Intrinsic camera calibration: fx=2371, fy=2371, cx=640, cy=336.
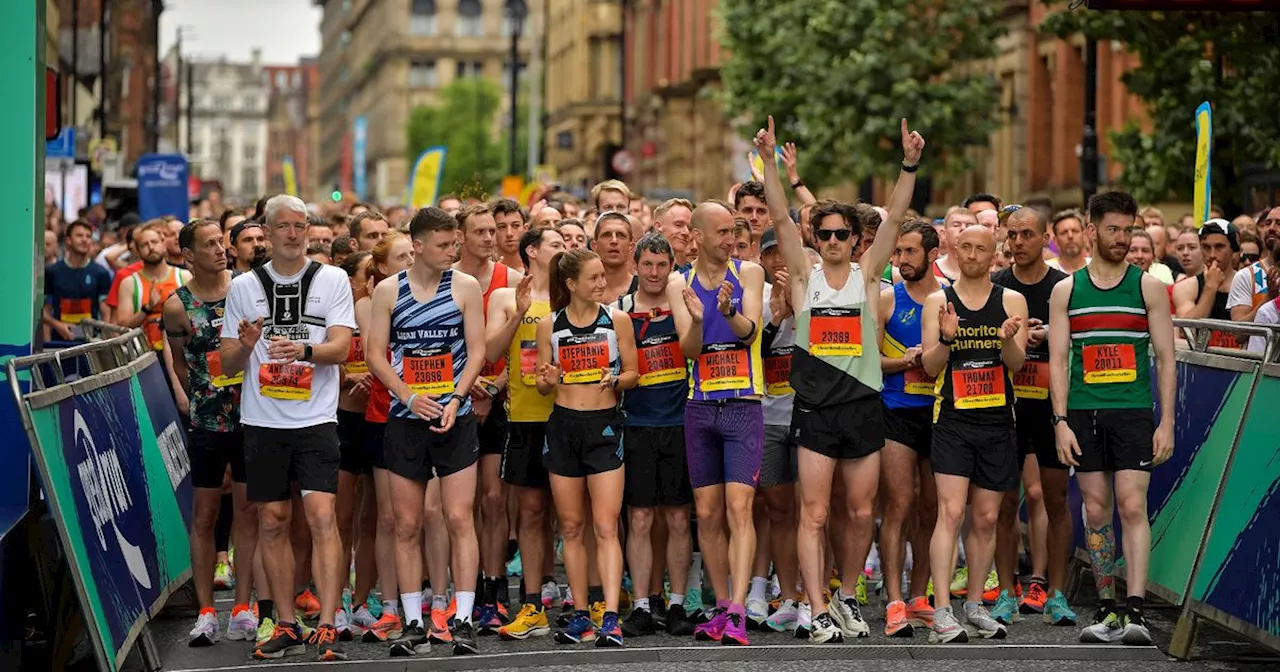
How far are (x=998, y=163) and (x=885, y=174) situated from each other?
5911mm

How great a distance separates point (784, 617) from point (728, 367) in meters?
1.30

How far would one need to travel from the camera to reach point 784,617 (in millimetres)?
11359

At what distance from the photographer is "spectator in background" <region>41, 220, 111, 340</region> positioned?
18672 mm

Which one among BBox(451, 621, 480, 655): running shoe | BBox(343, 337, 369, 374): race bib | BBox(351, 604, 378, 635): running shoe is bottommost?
BBox(351, 604, 378, 635): running shoe

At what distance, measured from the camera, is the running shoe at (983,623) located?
1080cm

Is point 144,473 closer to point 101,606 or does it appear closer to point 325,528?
point 325,528

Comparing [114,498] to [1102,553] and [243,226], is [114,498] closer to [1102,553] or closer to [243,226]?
[243,226]

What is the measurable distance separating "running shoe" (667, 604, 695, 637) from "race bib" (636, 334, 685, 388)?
1072 millimetres

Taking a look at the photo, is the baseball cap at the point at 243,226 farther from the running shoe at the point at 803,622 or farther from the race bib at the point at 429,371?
the running shoe at the point at 803,622

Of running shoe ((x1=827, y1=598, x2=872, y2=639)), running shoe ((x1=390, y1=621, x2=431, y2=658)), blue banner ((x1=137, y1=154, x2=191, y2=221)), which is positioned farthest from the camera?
blue banner ((x1=137, y1=154, x2=191, y2=221))

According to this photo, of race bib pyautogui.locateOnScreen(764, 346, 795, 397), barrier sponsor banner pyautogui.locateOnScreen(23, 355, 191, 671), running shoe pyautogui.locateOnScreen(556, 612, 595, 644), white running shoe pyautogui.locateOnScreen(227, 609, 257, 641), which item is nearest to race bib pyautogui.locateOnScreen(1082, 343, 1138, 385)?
race bib pyautogui.locateOnScreen(764, 346, 795, 397)

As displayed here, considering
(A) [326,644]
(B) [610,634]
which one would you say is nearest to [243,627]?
(A) [326,644]

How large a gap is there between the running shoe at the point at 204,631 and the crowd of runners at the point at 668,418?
0.02 metres

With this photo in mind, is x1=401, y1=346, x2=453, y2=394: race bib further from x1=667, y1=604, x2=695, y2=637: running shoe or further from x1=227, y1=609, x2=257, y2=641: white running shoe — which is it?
x1=667, y1=604, x2=695, y2=637: running shoe
